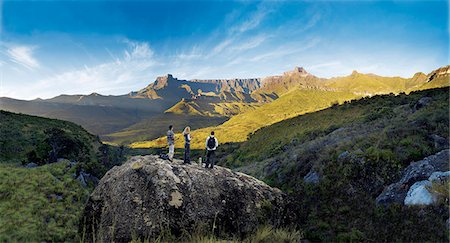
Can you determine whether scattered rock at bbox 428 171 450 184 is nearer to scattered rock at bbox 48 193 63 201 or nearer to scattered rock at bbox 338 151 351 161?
scattered rock at bbox 338 151 351 161

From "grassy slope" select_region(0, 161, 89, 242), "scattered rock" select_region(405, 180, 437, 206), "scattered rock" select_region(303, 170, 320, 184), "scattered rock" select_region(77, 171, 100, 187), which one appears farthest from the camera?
"scattered rock" select_region(77, 171, 100, 187)

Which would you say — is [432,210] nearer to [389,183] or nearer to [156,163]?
[389,183]

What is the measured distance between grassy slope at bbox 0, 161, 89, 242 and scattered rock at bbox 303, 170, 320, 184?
14395mm

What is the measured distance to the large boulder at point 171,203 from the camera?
909 cm

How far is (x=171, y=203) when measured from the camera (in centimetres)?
943

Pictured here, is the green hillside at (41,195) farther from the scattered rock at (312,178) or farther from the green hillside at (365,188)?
the scattered rock at (312,178)

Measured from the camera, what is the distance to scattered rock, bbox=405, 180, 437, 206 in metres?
9.25

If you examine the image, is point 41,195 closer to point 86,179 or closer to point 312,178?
point 86,179

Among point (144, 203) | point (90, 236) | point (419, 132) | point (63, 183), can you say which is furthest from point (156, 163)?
point (63, 183)

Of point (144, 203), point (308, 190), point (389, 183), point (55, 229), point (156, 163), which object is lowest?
point (55, 229)

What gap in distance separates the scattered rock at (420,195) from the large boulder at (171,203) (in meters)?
4.85

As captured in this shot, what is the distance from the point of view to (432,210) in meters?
8.84

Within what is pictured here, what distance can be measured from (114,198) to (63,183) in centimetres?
2141

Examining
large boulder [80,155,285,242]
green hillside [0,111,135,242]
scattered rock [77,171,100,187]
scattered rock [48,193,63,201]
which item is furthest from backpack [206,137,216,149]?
scattered rock [77,171,100,187]
